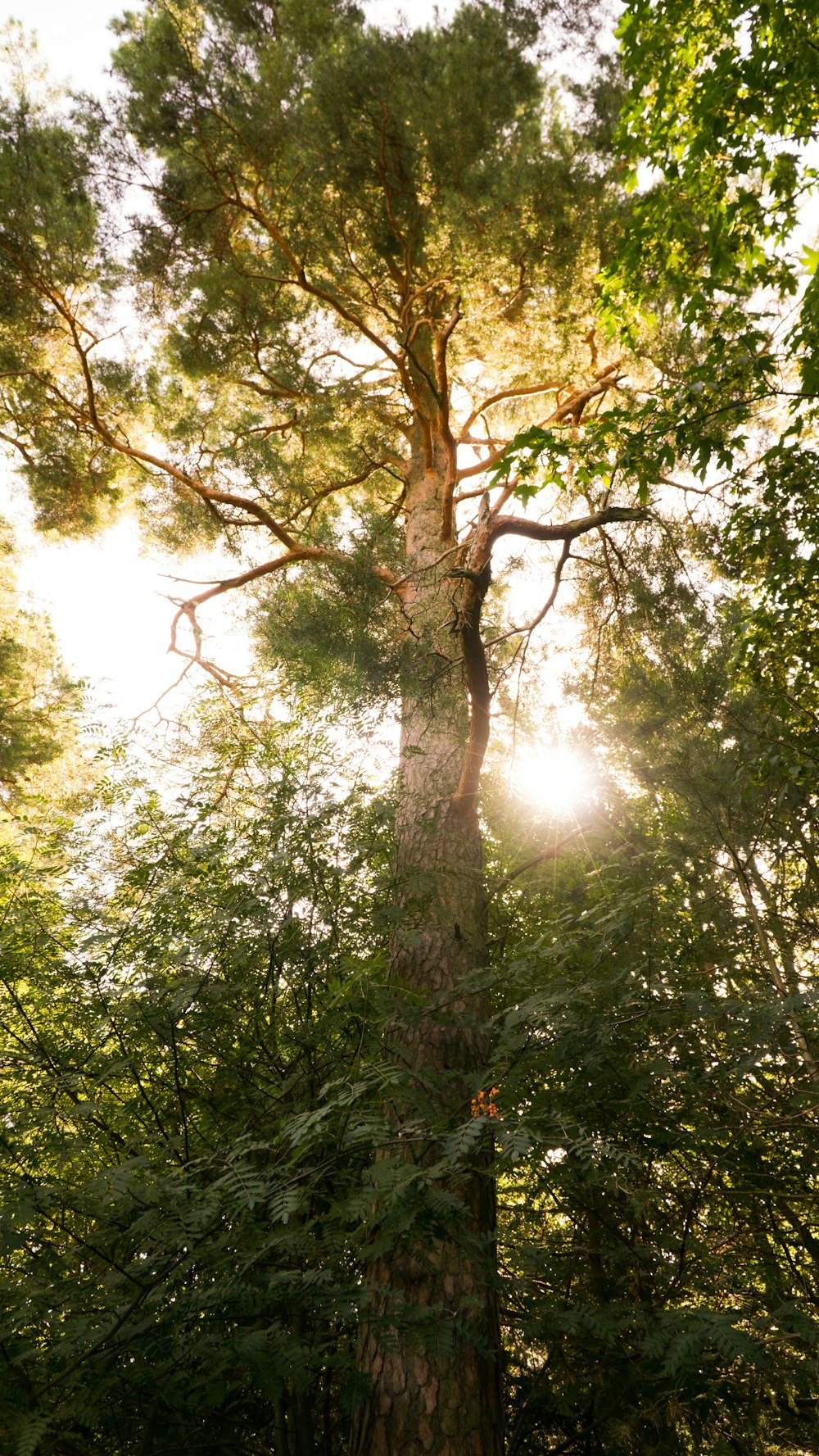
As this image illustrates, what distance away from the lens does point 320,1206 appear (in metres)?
2.73

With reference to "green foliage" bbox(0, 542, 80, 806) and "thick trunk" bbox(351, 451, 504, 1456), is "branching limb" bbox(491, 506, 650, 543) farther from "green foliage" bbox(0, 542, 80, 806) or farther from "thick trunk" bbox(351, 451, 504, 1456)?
"green foliage" bbox(0, 542, 80, 806)

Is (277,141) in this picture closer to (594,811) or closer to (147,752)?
(147,752)

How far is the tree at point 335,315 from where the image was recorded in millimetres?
4762

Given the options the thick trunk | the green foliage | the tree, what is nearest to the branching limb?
the tree

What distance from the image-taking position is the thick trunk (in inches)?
90.5

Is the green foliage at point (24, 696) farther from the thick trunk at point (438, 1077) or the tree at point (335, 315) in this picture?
the thick trunk at point (438, 1077)

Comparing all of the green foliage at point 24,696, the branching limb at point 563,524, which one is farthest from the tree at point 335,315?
the green foliage at point 24,696

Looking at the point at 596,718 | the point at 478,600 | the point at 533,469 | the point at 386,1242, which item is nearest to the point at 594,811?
the point at 596,718

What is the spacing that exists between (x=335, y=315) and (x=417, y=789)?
5.23 meters

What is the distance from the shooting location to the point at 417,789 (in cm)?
445

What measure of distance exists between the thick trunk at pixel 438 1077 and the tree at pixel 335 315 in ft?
0.11

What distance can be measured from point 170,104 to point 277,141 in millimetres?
943

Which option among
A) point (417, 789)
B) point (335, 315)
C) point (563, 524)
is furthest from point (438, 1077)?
point (335, 315)

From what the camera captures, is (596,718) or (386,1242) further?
(596,718)
